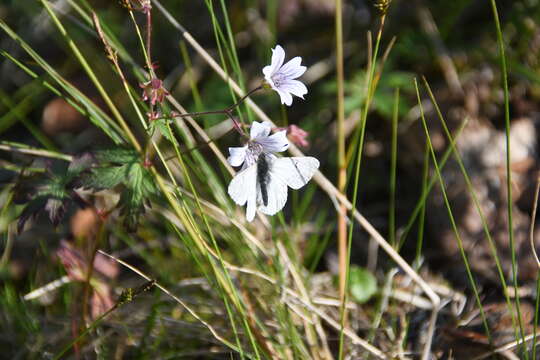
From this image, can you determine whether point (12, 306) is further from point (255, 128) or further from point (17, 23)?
point (17, 23)

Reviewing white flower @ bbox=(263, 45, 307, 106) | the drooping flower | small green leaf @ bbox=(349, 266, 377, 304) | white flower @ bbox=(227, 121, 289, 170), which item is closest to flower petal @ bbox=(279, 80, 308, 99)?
white flower @ bbox=(263, 45, 307, 106)

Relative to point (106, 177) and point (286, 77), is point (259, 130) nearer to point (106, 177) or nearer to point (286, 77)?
point (286, 77)

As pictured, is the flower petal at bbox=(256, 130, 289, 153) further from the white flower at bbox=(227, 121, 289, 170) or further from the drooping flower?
the drooping flower

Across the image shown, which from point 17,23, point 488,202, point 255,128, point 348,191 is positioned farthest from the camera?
point 17,23

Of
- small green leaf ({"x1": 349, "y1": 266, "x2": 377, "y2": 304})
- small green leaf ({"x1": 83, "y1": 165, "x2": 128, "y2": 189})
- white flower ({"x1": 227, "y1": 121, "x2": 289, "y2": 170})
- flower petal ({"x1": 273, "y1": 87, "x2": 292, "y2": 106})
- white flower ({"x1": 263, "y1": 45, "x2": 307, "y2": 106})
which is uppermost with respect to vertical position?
white flower ({"x1": 263, "y1": 45, "x2": 307, "y2": 106})

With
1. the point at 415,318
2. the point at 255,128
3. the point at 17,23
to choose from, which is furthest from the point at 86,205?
the point at 17,23

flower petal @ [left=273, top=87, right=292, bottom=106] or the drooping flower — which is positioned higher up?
the drooping flower
